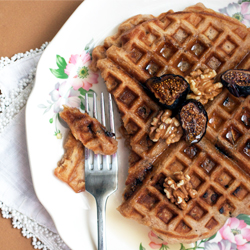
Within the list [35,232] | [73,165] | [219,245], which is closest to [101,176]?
[73,165]

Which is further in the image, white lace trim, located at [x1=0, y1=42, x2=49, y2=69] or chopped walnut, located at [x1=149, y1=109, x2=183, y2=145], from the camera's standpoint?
white lace trim, located at [x1=0, y1=42, x2=49, y2=69]

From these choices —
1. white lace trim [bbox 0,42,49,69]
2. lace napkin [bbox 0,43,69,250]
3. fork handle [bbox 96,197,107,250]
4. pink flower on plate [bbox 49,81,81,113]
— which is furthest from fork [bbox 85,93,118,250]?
white lace trim [bbox 0,42,49,69]

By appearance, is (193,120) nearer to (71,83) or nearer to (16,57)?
(71,83)

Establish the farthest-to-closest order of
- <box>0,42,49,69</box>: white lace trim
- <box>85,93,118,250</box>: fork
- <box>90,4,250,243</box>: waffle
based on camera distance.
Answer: <box>0,42,49,69</box>: white lace trim
<box>85,93,118,250</box>: fork
<box>90,4,250,243</box>: waffle

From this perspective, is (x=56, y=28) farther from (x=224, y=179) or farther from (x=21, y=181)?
(x=224, y=179)

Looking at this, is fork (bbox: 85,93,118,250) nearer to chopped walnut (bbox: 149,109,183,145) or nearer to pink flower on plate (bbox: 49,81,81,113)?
pink flower on plate (bbox: 49,81,81,113)

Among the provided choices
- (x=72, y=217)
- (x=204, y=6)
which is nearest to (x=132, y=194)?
(x=72, y=217)

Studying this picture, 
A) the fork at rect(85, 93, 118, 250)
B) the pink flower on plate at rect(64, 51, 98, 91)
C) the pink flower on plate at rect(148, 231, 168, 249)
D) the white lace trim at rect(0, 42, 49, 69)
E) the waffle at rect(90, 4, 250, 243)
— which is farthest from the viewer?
the white lace trim at rect(0, 42, 49, 69)
